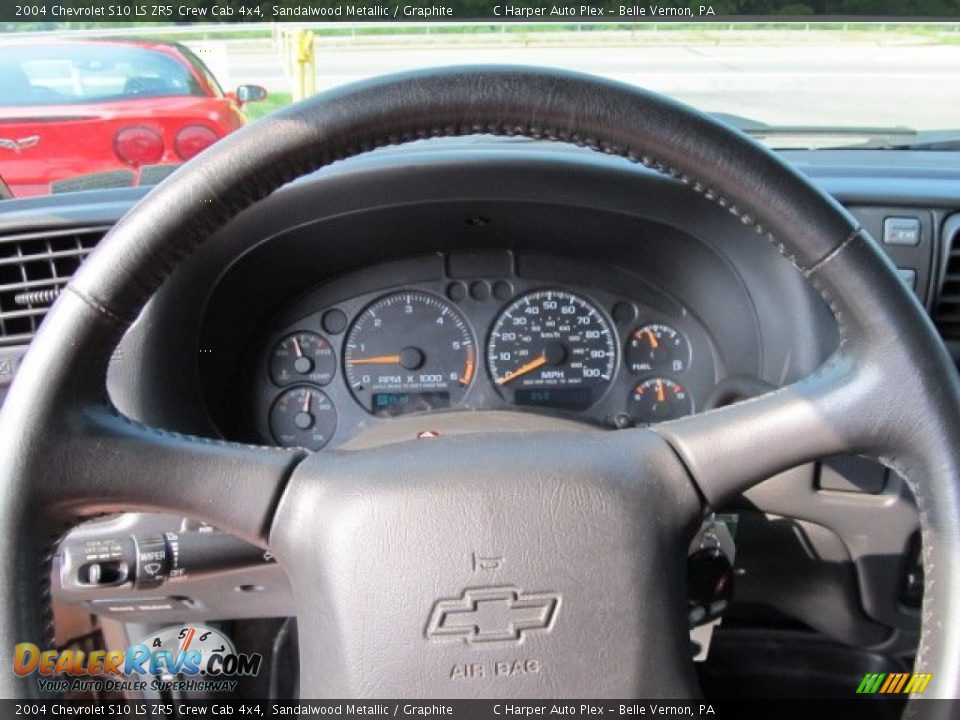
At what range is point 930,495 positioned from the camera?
1.23m

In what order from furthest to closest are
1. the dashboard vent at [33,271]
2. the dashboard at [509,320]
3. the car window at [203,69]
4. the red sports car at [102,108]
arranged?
the car window at [203,69] < the red sports car at [102,108] < the dashboard vent at [33,271] < the dashboard at [509,320]

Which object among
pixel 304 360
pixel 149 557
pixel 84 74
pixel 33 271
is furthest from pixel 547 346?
pixel 84 74

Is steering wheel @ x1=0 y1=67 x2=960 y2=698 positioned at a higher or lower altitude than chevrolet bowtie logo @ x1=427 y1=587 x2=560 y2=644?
higher

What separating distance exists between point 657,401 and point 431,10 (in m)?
0.98

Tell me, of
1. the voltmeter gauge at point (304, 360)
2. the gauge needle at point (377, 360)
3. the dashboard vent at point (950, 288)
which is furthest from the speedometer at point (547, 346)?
the dashboard vent at point (950, 288)

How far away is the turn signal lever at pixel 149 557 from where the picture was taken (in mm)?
1786

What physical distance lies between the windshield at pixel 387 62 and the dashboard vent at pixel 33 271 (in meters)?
0.26

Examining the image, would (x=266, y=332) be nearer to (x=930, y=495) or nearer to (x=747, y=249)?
(x=747, y=249)

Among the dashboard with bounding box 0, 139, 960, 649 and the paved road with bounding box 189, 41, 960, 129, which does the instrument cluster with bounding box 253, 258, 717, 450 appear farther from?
the paved road with bounding box 189, 41, 960, 129

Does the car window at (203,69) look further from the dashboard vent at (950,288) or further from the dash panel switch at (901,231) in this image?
the dashboard vent at (950,288)

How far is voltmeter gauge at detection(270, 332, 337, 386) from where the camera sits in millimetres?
2285

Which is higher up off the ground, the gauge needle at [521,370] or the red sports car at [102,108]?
the red sports car at [102,108]

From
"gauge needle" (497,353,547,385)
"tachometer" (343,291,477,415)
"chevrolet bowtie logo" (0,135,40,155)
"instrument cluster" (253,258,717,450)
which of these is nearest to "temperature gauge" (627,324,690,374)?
"instrument cluster" (253,258,717,450)

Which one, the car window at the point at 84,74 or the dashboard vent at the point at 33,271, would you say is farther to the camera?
the car window at the point at 84,74
